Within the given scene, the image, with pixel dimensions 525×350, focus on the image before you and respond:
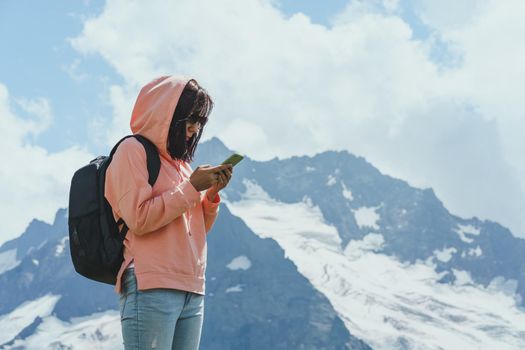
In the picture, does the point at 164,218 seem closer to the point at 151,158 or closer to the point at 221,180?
the point at 151,158

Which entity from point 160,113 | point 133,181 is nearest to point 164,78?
point 160,113

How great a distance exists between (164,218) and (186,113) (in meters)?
0.82

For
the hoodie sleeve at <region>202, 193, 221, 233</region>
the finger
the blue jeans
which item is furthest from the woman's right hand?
the blue jeans

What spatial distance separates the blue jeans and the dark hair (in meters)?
0.98

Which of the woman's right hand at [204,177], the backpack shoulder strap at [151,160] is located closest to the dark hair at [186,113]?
the backpack shoulder strap at [151,160]

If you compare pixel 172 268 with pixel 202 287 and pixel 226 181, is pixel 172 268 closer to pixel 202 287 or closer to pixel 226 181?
pixel 202 287

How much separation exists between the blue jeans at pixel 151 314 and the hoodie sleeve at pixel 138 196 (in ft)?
1.21

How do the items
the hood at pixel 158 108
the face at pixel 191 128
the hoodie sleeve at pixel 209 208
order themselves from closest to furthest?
1. the hood at pixel 158 108
2. the face at pixel 191 128
3. the hoodie sleeve at pixel 209 208

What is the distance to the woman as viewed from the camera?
5.23 m

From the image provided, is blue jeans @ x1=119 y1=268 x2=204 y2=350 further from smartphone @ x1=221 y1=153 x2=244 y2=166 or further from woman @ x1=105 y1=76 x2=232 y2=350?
smartphone @ x1=221 y1=153 x2=244 y2=166

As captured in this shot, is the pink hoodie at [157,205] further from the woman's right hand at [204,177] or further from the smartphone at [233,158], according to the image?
the smartphone at [233,158]

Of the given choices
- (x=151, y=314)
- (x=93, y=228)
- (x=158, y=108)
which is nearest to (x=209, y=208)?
(x=158, y=108)

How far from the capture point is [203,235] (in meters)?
5.86

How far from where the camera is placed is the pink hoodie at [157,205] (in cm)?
532
